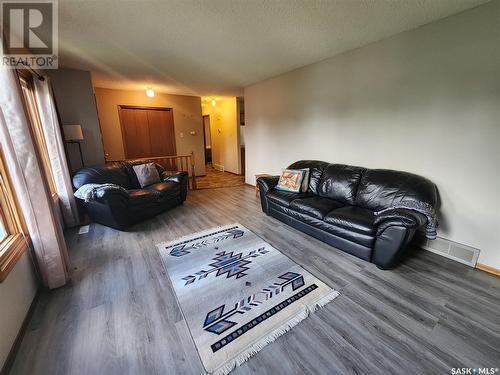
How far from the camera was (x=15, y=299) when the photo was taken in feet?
4.89

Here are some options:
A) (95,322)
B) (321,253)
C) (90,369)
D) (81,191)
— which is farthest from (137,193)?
(321,253)

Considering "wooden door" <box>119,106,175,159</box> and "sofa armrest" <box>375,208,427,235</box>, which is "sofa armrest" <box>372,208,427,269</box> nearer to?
"sofa armrest" <box>375,208,427,235</box>

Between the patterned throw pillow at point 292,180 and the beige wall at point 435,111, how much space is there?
64cm

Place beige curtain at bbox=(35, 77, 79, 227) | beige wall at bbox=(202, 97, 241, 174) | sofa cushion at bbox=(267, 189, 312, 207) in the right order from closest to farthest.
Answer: beige curtain at bbox=(35, 77, 79, 227)
sofa cushion at bbox=(267, 189, 312, 207)
beige wall at bbox=(202, 97, 241, 174)

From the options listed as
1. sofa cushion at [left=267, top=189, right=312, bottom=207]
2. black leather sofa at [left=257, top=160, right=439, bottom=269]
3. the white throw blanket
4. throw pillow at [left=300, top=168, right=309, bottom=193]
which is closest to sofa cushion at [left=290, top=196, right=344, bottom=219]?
black leather sofa at [left=257, top=160, right=439, bottom=269]

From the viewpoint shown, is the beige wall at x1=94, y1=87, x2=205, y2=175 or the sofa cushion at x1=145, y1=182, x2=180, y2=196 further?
the beige wall at x1=94, y1=87, x2=205, y2=175

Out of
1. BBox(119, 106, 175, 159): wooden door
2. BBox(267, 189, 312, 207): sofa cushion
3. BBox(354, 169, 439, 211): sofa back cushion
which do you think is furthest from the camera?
BBox(119, 106, 175, 159): wooden door

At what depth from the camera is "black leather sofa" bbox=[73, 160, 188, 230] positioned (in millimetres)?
2930

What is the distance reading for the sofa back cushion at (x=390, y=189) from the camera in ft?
7.53

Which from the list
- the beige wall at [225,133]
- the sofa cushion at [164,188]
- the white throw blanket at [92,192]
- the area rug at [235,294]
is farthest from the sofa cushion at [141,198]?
the beige wall at [225,133]

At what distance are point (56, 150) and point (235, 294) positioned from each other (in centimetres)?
320

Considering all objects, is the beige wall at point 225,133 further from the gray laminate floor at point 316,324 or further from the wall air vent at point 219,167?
the gray laminate floor at point 316,324

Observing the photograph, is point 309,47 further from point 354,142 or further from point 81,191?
point 81,191

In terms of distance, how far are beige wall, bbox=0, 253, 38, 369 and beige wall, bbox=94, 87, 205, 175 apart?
4267mm
